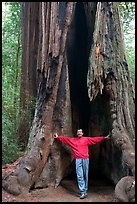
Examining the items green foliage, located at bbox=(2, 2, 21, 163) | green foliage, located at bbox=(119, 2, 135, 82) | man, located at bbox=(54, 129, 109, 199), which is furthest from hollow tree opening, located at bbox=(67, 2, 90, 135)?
green foliage, located at bbox=(119, 2, 135, 82)

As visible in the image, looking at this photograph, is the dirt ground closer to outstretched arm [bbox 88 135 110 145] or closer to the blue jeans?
the blue jeans

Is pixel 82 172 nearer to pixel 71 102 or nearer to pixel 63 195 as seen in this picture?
pixel 63 195

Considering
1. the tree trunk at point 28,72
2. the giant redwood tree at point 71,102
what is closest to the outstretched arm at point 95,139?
the giant redwood tree at point 71,102

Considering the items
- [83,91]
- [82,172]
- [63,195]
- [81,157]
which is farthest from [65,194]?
[83,91]

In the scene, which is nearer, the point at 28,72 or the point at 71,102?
the point at 71,102

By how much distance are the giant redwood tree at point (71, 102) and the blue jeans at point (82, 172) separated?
63 cm

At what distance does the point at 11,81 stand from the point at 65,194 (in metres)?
5.95

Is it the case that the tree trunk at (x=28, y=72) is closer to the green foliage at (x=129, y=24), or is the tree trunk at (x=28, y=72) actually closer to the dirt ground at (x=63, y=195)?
the dirt ground at (x=63, y=195)

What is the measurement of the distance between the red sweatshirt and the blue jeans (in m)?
0.11

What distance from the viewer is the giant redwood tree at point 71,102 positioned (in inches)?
306

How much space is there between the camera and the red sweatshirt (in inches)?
304

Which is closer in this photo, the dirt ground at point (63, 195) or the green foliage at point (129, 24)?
the dirt ground at point (63, 195)

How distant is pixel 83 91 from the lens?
9461 millimetres

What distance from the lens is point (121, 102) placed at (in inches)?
322
